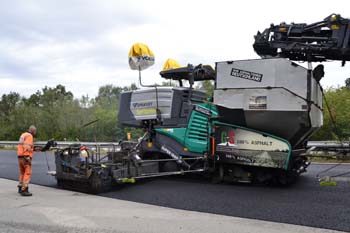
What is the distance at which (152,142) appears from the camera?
340 inches

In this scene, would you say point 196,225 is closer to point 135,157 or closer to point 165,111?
point 135,157

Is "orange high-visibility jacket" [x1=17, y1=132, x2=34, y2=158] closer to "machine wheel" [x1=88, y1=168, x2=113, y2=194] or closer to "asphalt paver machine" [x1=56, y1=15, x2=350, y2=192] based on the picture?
"asphalt paver machine" [x1=56, y1=15, x2=350, y2=192]

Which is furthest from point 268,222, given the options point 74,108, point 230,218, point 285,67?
point 74,108

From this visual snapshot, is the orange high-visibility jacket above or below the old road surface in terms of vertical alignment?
above

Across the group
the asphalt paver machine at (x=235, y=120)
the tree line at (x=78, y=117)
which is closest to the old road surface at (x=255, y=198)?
the asphalt paver machine at (x=235, y=120)

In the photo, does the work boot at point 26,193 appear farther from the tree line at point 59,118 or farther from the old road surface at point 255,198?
the tree line at point 59,118

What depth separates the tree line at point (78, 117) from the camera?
15.0 meters

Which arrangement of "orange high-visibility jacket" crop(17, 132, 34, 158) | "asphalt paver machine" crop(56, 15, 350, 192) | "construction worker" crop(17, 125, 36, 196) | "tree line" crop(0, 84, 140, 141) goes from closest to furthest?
"asphalt paver machine" crop(56, 15, 350, 192) → "construction worker" crop(17, 125, 36, 196) → "orange high-visibility jacket" crop(17, 132, 34, 158) → "tree line" crop(0, 84, 140, 141)

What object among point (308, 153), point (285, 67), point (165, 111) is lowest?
point (308, 153)

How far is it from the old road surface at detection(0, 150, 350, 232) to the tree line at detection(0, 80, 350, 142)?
317 centimetres

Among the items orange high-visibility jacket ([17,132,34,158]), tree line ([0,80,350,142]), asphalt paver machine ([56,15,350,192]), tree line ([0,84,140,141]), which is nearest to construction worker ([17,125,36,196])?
orange high-visibility jacket ([17,132,34,158])

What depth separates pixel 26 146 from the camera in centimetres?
767

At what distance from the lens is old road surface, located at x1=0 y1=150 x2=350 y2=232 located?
521 centimetres

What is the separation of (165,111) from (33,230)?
162 inches
